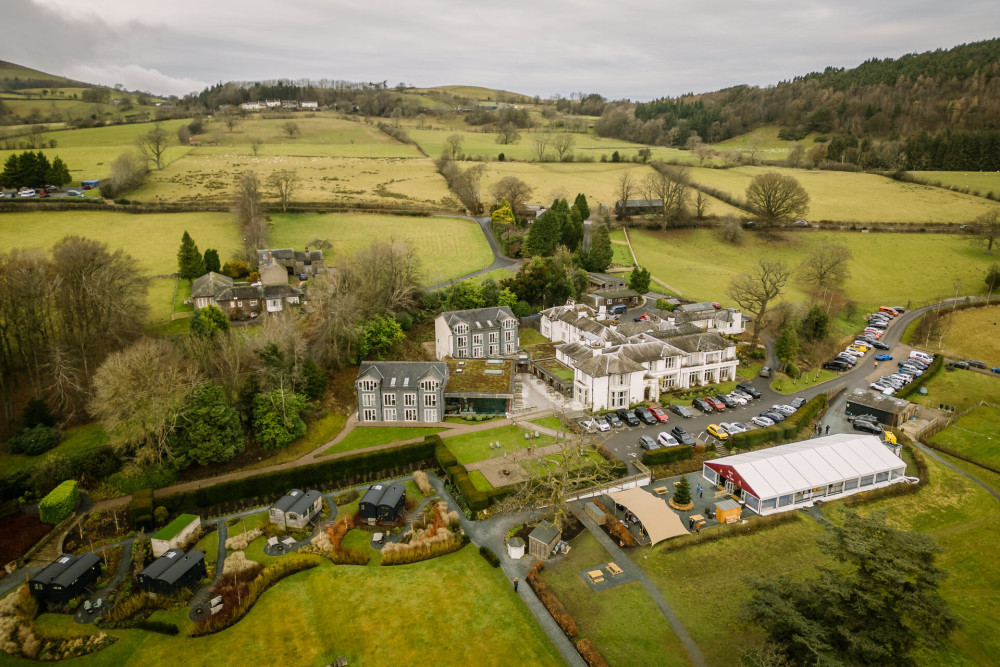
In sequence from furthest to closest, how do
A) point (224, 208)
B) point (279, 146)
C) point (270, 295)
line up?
point (279, 146), point (224, 208), point (270, 295)

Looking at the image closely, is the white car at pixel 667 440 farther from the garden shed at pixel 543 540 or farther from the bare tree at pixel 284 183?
the bare tree at pixel 284 183

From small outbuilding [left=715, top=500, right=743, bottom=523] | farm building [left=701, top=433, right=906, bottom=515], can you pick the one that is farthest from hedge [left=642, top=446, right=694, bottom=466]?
small outbuilding [left=715, top=500, right=743, bottom=523]

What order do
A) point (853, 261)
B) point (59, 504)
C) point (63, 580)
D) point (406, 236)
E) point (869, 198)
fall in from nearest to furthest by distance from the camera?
1. point (63, 580)
2. point (59, 504)
3. point (406, 236)
4. point (853, 261)
5. point (869, 198)

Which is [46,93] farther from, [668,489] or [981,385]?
[981,385]

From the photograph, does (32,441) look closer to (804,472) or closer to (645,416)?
(645,416)

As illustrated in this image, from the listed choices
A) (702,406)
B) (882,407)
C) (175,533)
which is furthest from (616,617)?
(882,407)

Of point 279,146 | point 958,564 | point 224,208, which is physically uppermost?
point 279,146

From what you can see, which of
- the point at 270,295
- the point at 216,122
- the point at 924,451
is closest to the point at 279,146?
the point at 216,122
